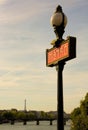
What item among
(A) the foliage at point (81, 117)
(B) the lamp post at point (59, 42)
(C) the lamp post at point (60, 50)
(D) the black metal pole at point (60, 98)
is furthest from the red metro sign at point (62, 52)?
(A) the foliage at point (81, 117)

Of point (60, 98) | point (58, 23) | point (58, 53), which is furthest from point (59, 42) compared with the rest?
point (60, 98)

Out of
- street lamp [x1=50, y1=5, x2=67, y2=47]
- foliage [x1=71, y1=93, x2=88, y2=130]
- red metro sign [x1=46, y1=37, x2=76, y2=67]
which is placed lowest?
foliage [x1=71, y1=93, x2=88, y2=130]

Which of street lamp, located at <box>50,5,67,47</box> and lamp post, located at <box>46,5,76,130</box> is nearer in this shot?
lamp post, located at <box>46,5,76,130</box>

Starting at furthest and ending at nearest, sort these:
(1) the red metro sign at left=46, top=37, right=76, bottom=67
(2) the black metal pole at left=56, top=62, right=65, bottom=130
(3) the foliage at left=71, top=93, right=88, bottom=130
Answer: (3) the foliage at left=71, top=93, right=88, bottom=130, (2) the black metal pole at left=56, top=62, right=65, bottom=130, (1) the red metro sign at left=46, top=37, right=76, bottom=67

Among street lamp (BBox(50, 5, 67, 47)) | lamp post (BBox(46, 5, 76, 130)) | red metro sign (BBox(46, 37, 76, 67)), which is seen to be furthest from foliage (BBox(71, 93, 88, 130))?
street lamp (BBox(50, 5, 67, 47))

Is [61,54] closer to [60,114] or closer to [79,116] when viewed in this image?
[60,114]

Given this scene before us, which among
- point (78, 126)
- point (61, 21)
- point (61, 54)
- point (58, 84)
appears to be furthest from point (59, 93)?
point (78, 126)

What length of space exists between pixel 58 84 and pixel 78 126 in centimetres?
1286

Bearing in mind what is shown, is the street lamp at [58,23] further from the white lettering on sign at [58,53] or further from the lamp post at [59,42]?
the white lettering on sign at [58,53]

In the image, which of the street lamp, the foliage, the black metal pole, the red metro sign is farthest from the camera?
the foliage

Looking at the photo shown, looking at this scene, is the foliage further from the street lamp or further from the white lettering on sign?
the street lamp

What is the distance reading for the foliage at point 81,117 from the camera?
75.7 ft

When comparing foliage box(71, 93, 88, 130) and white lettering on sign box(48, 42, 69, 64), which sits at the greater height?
white lettering on sign box(48, 42, 69, 64)

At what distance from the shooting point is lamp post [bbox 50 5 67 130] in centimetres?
1077
